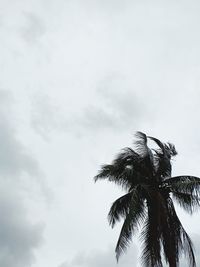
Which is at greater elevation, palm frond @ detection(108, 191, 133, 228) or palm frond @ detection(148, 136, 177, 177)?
palm frond @ detection(148, 136, 177, 177)

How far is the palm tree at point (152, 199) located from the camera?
117 feet

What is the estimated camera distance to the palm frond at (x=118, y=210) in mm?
37500

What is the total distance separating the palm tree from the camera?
117 ft

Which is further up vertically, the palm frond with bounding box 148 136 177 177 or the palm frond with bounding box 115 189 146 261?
the palm frond with bounding box 148 136 177 177

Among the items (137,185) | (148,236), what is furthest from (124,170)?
(148,236)

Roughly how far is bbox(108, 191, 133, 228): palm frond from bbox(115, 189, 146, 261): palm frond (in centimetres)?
124

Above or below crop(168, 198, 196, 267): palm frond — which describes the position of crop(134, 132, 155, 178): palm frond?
above

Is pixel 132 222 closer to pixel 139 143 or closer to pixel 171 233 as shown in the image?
pixel 171 233

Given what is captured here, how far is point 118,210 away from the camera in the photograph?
37.8m

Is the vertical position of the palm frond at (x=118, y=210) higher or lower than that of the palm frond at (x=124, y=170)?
lower

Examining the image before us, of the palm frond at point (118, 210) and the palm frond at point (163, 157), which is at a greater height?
the palm frond at point (163, 157)

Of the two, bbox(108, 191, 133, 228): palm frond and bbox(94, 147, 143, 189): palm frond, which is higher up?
bbox(94, 147, 143, 189): palm frond

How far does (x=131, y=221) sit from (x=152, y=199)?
2010mm

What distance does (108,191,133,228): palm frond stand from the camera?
123 feet
